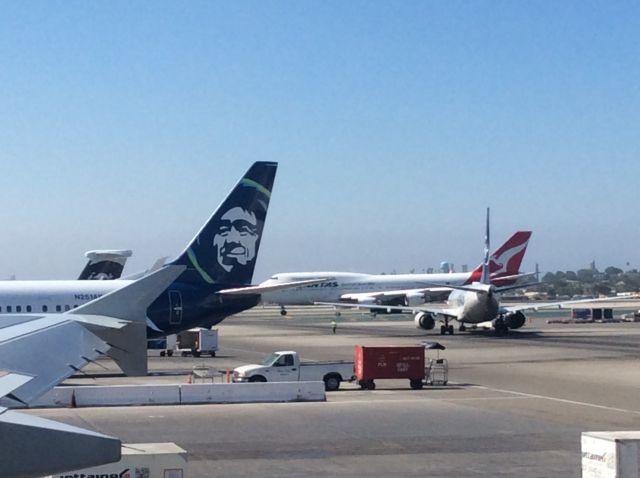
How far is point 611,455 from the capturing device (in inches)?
637

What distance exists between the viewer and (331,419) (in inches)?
1158

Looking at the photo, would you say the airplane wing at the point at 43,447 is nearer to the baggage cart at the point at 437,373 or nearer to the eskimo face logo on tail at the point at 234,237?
the baggage cart at the point at 437,373

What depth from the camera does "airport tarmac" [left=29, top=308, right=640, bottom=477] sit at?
2205cm

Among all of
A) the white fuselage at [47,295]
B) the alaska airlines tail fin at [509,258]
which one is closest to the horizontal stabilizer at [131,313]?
the white fuselage at [47,295]

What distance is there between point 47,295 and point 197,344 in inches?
716

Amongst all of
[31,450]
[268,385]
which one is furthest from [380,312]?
[31,450]

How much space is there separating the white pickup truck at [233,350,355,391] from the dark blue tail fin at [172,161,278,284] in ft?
15.3

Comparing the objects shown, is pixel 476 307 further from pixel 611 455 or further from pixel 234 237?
pixel 611 455

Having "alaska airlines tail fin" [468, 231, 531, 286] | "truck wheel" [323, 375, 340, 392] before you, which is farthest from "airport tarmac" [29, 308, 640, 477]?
"alaska airlines tail fin" [468, 231, 531, 286]

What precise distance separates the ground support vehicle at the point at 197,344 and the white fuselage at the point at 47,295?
1562 cm

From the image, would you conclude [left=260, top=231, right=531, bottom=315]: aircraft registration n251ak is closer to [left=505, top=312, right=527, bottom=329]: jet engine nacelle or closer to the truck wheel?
[left=505, top=312, right=527, bottom=329]: jet engine nacelle

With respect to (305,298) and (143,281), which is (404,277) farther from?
(143,281)

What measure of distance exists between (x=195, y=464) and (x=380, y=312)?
4352 inches

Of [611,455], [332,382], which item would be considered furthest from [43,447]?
[332,382]
